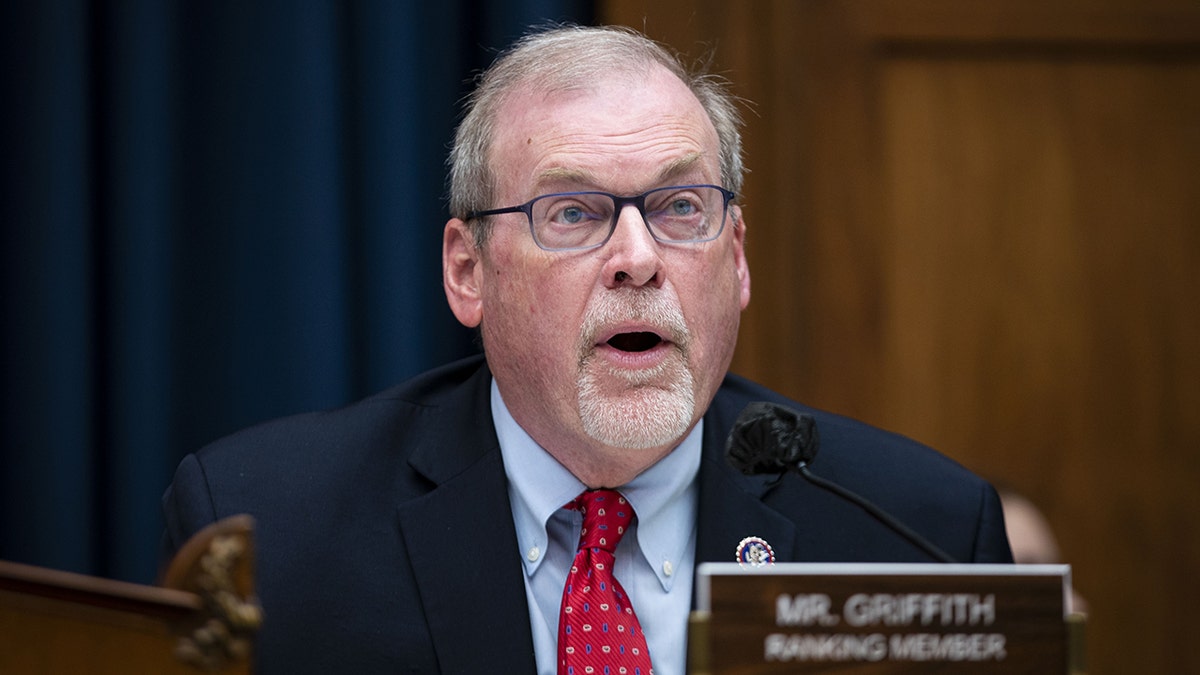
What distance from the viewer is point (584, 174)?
6.13ft

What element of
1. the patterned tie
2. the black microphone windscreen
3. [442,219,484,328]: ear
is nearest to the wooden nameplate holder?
the black microphone windscreen

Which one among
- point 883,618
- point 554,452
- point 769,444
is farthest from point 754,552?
point 883,618

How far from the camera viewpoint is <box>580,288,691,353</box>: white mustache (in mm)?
1810

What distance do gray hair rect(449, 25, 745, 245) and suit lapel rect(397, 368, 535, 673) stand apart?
0.33 meters

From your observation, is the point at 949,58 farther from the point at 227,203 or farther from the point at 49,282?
the point at 49,282

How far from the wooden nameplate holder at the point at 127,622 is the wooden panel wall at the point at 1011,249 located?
6.19 ft

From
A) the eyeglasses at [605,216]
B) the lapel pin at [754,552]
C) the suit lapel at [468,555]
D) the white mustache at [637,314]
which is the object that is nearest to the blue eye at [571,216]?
the eyeglasses at [605,216]

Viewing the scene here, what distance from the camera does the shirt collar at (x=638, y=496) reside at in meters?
1.89

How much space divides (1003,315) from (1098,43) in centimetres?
63

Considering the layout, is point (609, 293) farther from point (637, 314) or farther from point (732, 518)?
point (732, 518)

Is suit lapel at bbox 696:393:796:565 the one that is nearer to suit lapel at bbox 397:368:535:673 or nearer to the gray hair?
suit lapel at bbox 397:368:535:673

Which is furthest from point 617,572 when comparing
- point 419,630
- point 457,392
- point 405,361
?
point 405,361

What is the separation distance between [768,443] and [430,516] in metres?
0.67

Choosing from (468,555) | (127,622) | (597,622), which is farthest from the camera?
(468,555)
